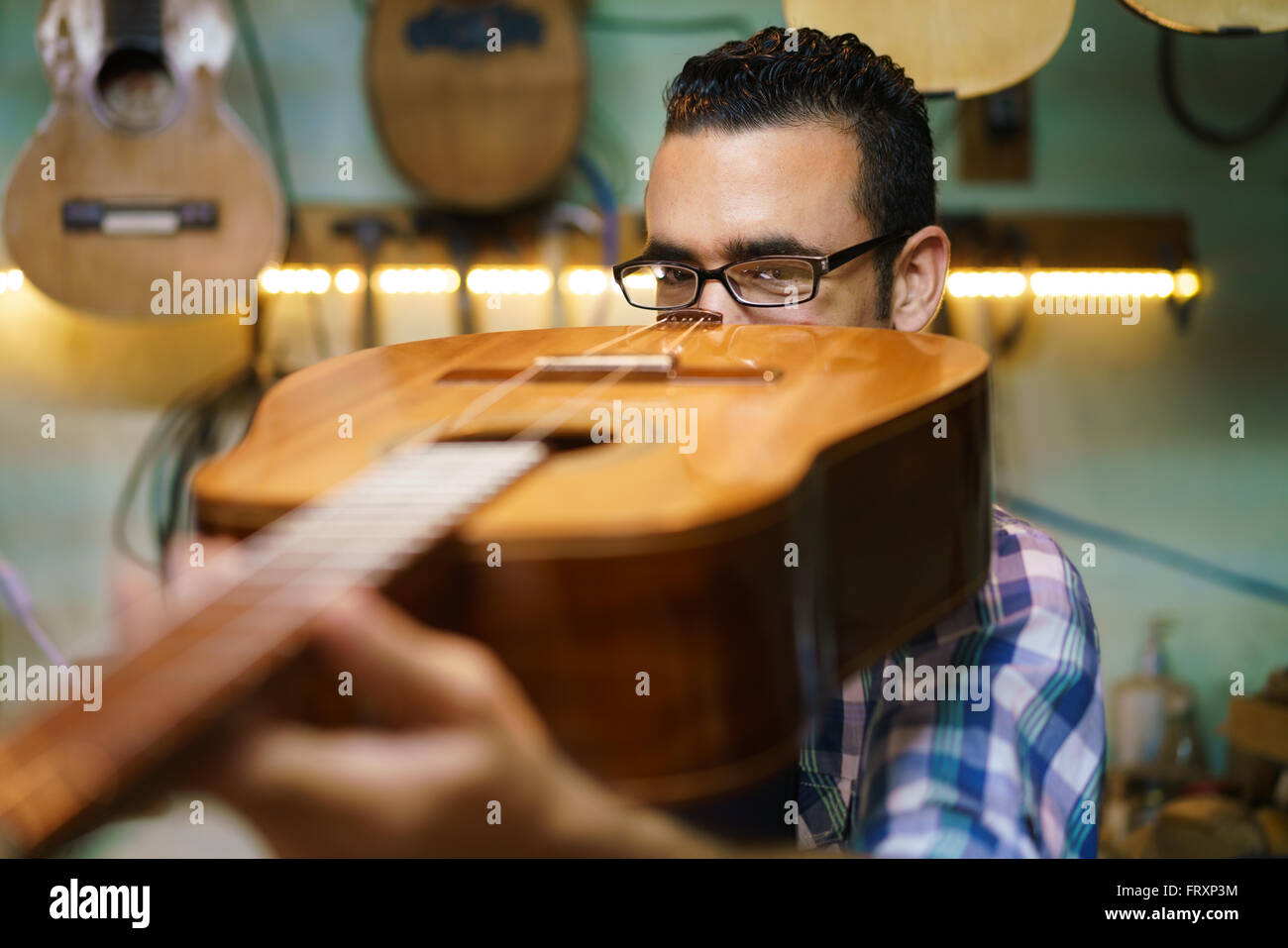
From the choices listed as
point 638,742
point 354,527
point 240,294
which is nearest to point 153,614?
point 354,527

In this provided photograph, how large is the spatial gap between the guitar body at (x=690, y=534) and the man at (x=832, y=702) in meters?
0.03

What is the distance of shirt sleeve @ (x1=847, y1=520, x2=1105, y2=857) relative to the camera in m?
0.59

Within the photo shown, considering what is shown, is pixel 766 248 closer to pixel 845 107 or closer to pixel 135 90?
pixel 845 107

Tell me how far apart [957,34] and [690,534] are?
1.36 meters

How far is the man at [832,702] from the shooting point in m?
0.34

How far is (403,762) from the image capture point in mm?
343

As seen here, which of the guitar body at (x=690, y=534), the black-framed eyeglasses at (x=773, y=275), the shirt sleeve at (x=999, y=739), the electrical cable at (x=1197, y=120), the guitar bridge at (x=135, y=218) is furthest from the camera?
the electrical cable at (x=1197, y=120)

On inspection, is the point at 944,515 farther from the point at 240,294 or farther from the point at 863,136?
the point at 240,294

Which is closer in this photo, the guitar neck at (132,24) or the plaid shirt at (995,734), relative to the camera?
the plaid shirt at (995,734)

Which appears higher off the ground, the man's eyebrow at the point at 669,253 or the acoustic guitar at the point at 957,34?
the acoustic guitar at the point at 957,34

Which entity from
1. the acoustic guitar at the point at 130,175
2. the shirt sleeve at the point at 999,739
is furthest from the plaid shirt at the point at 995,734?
the acoustic guitar at the point at 130,175

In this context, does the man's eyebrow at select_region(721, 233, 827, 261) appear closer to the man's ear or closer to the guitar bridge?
the man's ear

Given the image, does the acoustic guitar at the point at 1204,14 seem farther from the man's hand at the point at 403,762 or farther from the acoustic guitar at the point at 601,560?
the man's hand at the point at 403,762

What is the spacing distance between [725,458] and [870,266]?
643mm
